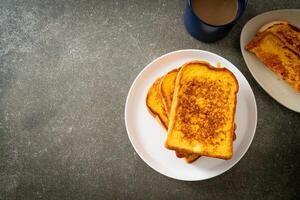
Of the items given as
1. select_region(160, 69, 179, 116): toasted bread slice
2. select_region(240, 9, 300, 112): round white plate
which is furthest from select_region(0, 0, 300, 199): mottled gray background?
select_region(160, 69, 179, 116): toasted bread slice

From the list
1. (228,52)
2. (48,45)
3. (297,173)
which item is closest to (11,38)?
(48,45)

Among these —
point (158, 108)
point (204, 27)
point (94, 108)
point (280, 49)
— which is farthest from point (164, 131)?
point (280, 49)

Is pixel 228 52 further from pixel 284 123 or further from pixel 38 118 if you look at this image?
pixel 38 118

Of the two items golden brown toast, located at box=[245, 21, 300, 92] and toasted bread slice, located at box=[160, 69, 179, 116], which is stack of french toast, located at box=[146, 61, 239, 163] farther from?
golden brown toast, located at box=[245, 21, 300, 92]

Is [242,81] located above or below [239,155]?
above

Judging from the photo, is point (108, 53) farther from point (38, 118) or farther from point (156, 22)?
point (38, 118)

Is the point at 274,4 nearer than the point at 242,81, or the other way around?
the point at 242,81

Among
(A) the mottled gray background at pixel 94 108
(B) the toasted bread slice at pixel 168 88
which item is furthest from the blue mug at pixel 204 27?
(B) the toasted bread slice at pixel 168 88

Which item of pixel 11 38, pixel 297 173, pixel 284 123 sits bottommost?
pixel 297 173
